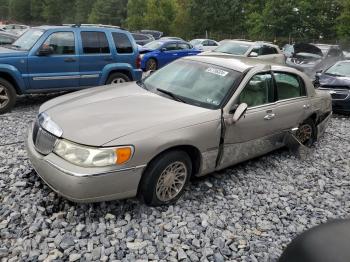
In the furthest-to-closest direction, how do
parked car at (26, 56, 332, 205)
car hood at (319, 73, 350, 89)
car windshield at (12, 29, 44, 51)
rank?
1. car hood at (319, 73, 350, 89)
2. car windshield at (12, 29, 44, 51)
3. parked car at (26, 56, 332, 205)

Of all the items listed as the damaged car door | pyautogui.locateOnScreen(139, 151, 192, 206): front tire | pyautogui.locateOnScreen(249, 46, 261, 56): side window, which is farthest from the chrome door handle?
pyautogui.locateOnScreen(249, 46, 261, 56): side window

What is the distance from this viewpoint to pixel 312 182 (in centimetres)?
493

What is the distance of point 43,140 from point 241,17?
5102cm

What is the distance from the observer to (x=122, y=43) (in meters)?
8.41

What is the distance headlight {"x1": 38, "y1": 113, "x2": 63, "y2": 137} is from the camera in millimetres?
3578

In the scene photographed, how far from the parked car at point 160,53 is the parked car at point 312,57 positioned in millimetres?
4827

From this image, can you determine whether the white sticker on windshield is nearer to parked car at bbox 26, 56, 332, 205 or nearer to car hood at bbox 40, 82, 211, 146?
parked car at bbox 26, 56, 332, 205

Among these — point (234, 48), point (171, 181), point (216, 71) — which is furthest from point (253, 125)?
point (234, 48)

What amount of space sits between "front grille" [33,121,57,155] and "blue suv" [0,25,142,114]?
3.58m

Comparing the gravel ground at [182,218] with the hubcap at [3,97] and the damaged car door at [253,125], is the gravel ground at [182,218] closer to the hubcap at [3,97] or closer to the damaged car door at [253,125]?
the damaged car door at [253,125]

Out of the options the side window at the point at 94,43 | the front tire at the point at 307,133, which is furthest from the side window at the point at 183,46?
the front tire at the point at 307,133

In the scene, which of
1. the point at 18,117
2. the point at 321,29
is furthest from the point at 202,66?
the point at 321,29

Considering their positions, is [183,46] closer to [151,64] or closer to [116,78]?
[151,64]

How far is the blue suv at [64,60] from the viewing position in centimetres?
696
